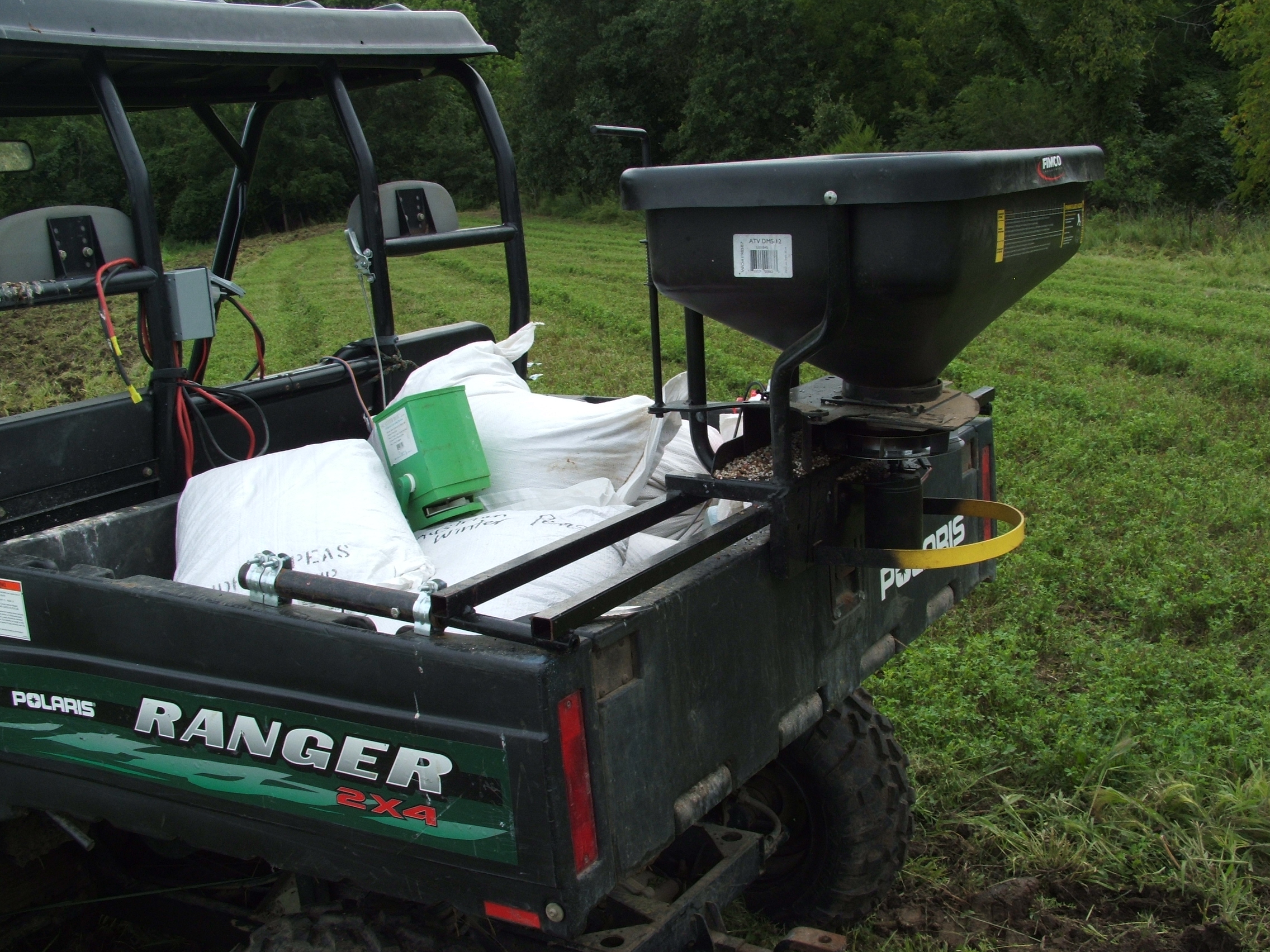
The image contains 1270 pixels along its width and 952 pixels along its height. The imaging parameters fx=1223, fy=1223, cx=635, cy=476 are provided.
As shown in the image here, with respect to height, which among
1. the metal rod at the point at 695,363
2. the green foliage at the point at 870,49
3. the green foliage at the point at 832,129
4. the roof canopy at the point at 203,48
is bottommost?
the metal rod at the point at 695,363

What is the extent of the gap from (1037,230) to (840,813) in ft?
4.49

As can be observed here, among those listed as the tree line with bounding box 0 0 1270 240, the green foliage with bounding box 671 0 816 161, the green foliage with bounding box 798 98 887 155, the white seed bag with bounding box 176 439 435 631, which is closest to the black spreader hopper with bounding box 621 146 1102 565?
the white seed bag with bounding box 176 439 435 631

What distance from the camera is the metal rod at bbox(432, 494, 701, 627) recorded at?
1.76 metres

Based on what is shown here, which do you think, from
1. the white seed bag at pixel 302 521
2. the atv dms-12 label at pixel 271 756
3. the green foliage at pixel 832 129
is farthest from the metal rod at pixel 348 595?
the green foliage at pixel 832 129

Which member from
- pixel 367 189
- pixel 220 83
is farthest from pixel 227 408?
pixel 220 83

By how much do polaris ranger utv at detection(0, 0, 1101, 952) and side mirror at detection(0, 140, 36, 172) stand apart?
0.33 meters

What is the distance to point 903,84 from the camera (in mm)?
33094

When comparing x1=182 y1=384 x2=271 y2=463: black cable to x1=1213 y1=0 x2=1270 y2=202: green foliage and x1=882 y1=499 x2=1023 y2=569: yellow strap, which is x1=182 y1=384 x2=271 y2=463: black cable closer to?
x1=882 y1=499 x2=1023 y2=569: yellow strap

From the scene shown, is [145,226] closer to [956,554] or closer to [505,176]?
[505,176]

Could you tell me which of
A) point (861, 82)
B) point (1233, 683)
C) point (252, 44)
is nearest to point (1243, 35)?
point (861, 82)

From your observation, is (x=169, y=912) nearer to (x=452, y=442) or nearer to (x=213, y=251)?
(x=452, y=442)

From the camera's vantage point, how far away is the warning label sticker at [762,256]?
212cm

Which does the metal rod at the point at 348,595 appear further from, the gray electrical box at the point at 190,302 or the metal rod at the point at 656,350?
the gray electrical box at the point at 190,302

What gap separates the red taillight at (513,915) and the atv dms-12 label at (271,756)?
84 mm
